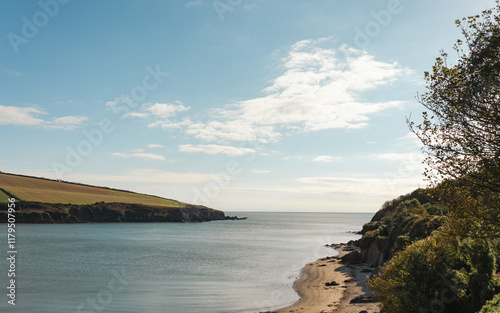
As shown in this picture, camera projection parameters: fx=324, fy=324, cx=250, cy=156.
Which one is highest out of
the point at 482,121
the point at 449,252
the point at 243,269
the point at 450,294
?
the point at 482,121

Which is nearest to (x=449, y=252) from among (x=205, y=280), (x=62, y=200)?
(x=205, y=280)

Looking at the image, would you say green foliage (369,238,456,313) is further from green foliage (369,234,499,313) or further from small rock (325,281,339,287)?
small rock (325,281,339,287)

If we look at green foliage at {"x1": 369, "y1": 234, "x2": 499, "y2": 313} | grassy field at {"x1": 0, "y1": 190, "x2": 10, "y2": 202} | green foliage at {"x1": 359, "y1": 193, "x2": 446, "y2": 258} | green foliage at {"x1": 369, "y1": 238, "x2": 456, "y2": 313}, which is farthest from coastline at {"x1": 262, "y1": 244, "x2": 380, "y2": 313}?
grassy field at {"x1": 0, "y1": 190, "x2": 10, "y2": 202}

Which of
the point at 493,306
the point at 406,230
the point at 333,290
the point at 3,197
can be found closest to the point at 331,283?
the point at 333,290

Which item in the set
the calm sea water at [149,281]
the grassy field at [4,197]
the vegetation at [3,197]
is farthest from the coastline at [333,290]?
the grassy field at [4,197]

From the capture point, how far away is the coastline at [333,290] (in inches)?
1203

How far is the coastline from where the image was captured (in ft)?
100

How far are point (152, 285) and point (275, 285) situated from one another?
16326 mm

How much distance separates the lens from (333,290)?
127 ft

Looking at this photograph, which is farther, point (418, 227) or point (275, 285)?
point (275, 285)

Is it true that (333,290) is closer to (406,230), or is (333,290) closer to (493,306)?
(406,230)

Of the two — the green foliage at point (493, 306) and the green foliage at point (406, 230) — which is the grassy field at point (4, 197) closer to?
the green foliage at point (406, 230)

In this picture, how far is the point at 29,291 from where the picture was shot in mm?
37219

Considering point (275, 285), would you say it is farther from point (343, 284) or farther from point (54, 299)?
point (54, 299)
